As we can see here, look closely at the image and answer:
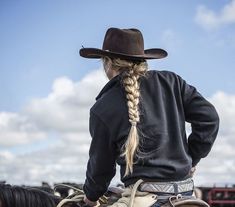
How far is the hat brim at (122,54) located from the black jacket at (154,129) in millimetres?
137

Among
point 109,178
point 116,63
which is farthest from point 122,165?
point 116,63

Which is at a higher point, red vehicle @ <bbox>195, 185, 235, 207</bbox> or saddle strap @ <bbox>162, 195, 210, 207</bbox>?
red vehicle @ <bbox>195, 185, 235, 207</bbox>

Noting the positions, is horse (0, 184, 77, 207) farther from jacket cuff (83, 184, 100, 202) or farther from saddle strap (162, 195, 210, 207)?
saddle strap (162, 195, 210, 207)

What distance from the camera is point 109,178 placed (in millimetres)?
3820

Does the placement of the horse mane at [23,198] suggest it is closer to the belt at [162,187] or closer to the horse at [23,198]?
the horse at [23,198]

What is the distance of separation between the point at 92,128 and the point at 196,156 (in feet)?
2.47

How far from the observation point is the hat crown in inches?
153

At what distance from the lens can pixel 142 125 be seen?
144 inches

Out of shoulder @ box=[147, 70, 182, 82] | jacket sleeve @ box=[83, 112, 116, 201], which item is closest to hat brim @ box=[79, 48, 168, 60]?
shoulder @ box=[147, 70, 182, 82]

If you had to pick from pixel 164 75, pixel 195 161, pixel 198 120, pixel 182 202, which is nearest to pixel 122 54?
pixel 164 75

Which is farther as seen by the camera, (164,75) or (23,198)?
(23,198)

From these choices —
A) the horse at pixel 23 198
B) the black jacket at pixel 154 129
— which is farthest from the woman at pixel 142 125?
the horse at pixel 23 198

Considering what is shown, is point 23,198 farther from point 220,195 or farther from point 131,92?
point 220,195

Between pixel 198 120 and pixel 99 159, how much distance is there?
28.6 inches
